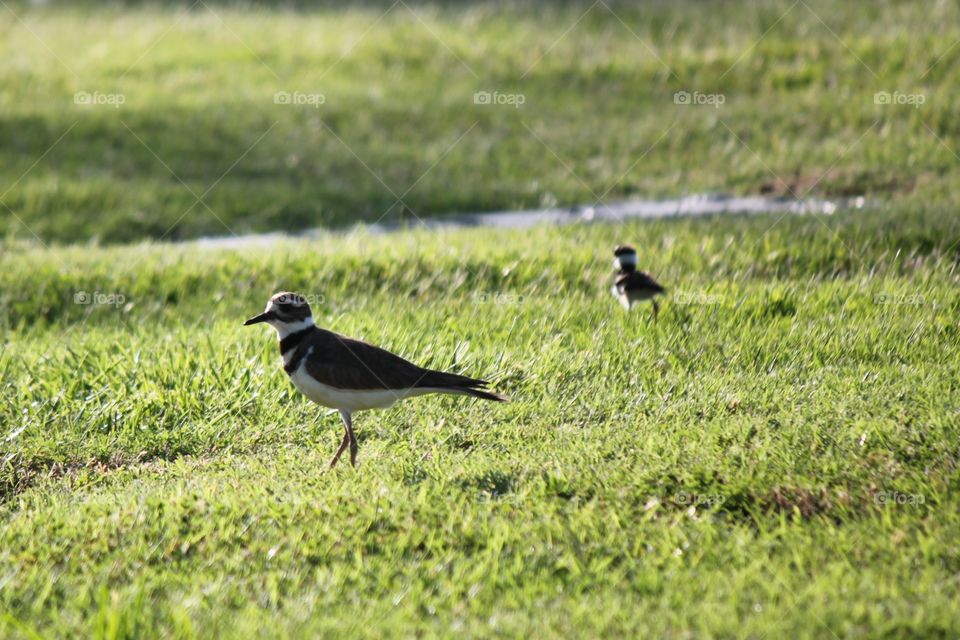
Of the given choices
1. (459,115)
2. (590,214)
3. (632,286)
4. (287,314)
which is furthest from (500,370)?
(459,115)

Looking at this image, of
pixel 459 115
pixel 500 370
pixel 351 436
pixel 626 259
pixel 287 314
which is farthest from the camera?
pixel 459 115

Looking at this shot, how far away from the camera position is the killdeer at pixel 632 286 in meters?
8.27

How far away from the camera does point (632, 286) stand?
8.31 metres

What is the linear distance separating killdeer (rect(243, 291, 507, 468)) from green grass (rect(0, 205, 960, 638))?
36 centimetres

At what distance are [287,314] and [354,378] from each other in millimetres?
733

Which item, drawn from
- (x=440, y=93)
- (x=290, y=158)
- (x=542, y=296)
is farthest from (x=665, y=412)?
(x=440, y=93)

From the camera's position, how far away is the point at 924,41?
17125 millimetres

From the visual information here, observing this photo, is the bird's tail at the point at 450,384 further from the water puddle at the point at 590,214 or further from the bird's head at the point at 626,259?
the water puddle at the point at 590,214

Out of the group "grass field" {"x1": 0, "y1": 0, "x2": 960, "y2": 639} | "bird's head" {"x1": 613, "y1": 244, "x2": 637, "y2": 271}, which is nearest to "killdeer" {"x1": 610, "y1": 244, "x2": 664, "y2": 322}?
"bird's head" {"x1": 613, "y1": 244, "x2": 637, "y2": 271}

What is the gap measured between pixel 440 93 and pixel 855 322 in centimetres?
1127

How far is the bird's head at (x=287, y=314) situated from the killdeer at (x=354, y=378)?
0.44 ft

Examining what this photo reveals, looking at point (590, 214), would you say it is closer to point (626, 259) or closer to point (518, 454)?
point (626, 259)

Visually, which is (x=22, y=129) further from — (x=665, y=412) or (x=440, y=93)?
→ (x=665, y=412)

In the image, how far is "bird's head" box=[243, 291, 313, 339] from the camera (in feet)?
23.0
